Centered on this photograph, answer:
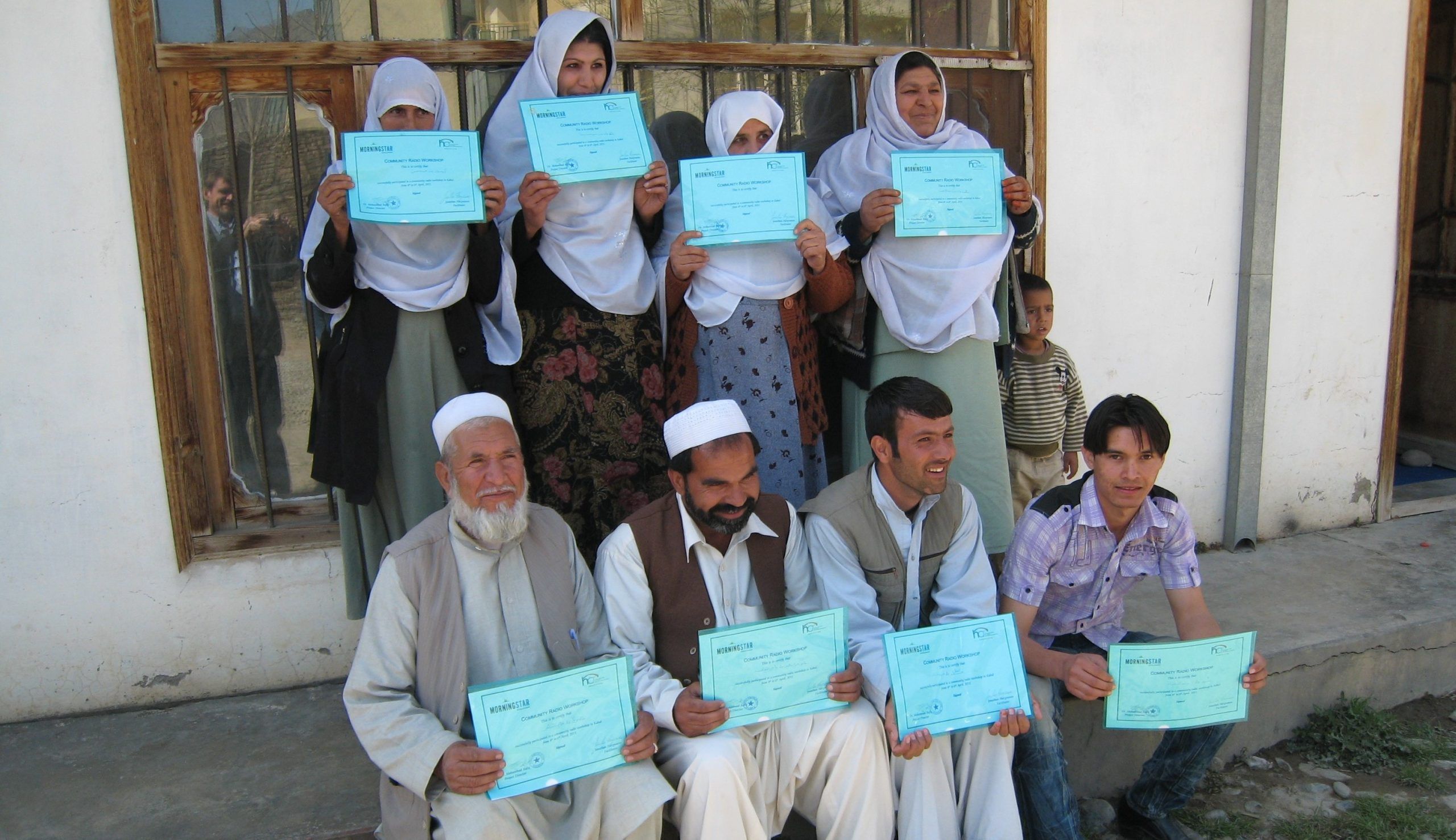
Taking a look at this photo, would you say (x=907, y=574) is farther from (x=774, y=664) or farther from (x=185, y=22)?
(x=185, y=22)

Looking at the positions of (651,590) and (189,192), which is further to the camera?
(189,192)

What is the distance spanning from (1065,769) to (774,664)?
89cm

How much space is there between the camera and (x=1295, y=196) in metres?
4.49

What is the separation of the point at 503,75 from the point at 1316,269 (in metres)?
3.47

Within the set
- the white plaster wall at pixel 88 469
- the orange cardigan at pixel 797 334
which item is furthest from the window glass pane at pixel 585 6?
the white plaster wall at pixel 88 469

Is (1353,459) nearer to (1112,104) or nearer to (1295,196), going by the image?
(1295,196)

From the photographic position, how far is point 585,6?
3.57 metres


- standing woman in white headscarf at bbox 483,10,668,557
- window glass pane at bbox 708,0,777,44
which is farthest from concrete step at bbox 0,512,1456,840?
window glass pane at bbox 708,0,777,44

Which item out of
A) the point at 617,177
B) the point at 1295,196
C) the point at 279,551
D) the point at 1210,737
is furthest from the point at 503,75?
the point at 1295,196

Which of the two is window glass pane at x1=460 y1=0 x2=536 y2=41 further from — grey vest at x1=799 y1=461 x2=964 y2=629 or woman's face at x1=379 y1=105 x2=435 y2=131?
grey vest at x1=799 y1=461 x2=964 y2=629

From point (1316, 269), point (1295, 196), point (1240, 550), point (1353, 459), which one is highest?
point (1295, 196)

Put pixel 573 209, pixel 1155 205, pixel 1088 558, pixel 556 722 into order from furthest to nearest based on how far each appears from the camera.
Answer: pixel 1155 205 → pixel 573 209 → pixel 1088 558 → pixel 556 722

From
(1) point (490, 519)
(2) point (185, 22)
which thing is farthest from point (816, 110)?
(1) point (490, 519)

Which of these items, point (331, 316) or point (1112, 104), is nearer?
point (331, 316)
